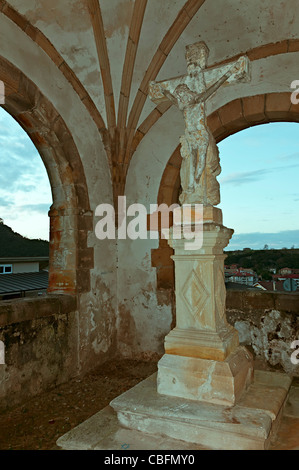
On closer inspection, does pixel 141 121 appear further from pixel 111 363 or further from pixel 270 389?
pixel 270 389

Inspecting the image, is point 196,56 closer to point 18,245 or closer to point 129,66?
point 129,66

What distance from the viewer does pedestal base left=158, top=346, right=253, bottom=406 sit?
93.1 inches

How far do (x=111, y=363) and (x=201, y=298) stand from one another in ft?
9.70

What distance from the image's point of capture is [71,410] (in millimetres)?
3471

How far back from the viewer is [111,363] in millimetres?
5047

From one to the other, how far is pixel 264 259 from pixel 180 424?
7097 millimetres

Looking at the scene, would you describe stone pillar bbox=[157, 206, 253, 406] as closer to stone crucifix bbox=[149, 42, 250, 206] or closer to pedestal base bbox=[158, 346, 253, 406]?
pedestal base bbox=[158, 346, 253, 406]

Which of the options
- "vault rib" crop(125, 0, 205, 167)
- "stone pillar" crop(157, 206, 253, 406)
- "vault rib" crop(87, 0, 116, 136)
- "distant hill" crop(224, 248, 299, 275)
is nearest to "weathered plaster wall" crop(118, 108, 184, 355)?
"vault rib" crop(125, 0, 205, 167)

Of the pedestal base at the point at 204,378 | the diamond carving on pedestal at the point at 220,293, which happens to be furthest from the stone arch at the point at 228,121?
the pedestal base at the point at 204,378

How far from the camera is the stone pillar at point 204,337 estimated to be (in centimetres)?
241

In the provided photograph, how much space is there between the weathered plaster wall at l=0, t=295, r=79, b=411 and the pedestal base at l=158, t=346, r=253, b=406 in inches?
69.1

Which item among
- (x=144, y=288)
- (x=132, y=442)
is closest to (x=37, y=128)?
(x=144, y=288)

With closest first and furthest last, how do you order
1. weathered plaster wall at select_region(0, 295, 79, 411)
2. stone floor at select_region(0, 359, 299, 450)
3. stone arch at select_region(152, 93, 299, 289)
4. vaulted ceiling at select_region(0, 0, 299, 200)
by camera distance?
stone floor at select_region(0, 359, 299, 450)
weathered plaster wall at select_region(0, 295, 79, 411)
vaulted ceiling at select_region(0, 0, 299, 200)
stone arch at select_region(152, 93, 299, 289)

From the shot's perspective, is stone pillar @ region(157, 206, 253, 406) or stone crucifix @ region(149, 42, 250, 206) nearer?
stone pillar @ region(157, 206, 253, 406)
